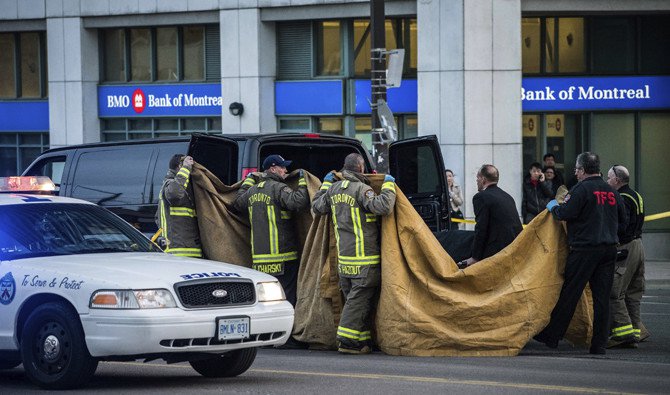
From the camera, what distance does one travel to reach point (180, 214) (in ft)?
47.4

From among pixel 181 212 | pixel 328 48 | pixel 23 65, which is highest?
pixel 23 65

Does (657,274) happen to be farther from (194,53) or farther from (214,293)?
(214,293)

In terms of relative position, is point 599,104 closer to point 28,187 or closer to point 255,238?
point 255,238

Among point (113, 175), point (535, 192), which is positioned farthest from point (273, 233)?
point (535, 192)

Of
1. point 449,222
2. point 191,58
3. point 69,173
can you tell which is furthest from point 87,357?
point 191,58

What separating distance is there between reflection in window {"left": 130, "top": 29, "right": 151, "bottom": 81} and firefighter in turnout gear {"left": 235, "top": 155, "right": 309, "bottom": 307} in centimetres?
1682

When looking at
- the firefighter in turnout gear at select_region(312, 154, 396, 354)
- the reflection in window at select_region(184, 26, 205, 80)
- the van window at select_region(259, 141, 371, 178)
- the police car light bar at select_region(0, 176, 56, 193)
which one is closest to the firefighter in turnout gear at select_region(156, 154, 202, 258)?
the police car light bar at select_region(0, 176, 56, 193)

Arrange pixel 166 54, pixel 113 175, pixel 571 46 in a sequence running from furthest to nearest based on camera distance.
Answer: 1. pixel 166 54
2. pixel 571 46
3. pixel 113 175

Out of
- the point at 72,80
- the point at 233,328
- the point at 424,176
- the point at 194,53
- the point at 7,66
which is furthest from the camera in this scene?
the point at 7,66

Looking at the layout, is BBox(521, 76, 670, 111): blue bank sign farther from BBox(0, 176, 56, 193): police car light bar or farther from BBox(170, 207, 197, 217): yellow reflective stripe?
BBox(0, 176, 56, 193): police car light bar

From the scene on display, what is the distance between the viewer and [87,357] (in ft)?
33.0

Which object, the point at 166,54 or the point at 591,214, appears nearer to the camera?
the point at 591,214

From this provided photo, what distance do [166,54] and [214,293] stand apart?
20369mm

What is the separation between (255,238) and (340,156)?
8.19 ft
